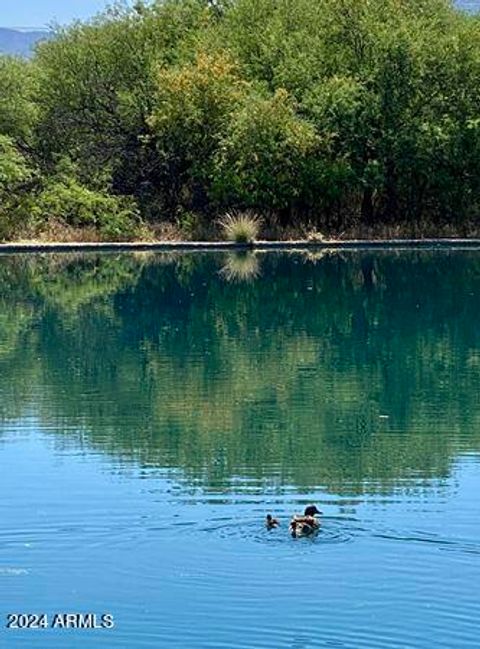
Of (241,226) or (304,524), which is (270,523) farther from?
(241,226)

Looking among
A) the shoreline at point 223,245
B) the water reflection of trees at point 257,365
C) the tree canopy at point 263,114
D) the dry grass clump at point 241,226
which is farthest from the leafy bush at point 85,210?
the water reflection of trees at point 257,365

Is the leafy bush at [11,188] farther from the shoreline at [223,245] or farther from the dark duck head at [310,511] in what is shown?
the dark duck head at [310,511]

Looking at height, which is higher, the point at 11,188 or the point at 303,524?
the point at 11,188

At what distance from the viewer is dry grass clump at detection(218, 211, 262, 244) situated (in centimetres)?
4309

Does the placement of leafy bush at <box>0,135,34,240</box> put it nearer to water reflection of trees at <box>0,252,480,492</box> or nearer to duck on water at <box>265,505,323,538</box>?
water reflection of trees at <box>0,252,480,492</box>

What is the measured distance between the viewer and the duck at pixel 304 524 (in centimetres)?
1123

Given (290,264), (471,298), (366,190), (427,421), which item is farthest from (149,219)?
(427,421)

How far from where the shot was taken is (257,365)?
69.4ft

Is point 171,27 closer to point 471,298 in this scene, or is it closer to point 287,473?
point 471,298

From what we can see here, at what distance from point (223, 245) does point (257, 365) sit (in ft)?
73.0

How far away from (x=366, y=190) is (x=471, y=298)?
16772 mm

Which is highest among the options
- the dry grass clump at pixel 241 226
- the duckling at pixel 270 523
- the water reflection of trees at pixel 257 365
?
the dry grass clump at pixel 241 226

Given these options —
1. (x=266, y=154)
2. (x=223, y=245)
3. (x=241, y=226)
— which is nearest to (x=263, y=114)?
(x=266, y=154)

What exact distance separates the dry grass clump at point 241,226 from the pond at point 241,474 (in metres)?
14.7
